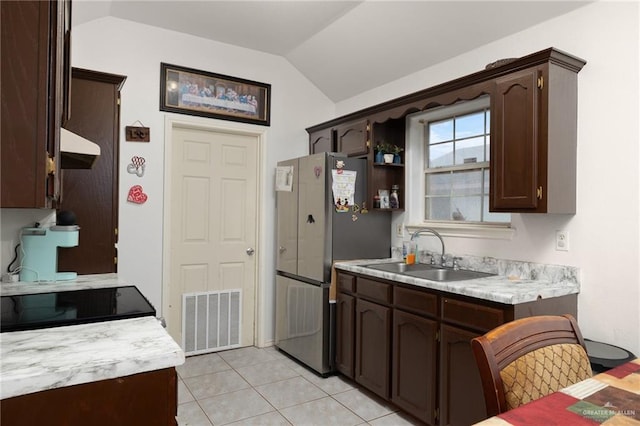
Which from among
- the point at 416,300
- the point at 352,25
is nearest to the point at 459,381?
the point at 416,300

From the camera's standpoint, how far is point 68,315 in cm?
149

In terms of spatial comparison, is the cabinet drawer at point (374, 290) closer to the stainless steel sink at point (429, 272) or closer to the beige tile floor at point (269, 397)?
the stainless steel sink at point (429, 272)

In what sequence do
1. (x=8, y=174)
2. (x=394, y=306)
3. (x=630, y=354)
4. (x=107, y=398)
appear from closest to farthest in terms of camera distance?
(x=8, y=174)
(x=107, y=398)
(x=630, y=354)
(x=394, y=306)

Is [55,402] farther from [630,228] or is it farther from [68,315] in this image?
[630,228]

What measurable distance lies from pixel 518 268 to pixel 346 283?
3.95 feet

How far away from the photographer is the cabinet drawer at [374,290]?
8.88 feet

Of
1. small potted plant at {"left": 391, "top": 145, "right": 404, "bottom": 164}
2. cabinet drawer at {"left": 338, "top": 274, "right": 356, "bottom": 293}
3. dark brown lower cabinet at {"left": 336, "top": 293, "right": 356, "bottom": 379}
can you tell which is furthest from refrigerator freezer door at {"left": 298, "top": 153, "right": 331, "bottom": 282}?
small potted plant at {"left": 391, "top": 145, "right": 404, "bottom": 164}

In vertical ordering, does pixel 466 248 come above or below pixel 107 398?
above

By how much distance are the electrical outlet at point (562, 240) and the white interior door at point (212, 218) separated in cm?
258

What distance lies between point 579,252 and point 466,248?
2.51 feet

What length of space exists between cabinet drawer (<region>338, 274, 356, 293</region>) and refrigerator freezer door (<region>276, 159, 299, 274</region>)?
0.55m

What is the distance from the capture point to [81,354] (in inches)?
44.3

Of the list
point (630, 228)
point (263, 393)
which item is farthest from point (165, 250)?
point (630, 228)

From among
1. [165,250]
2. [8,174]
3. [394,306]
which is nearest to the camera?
[8,174]
